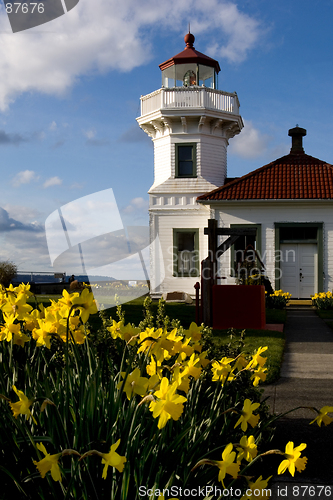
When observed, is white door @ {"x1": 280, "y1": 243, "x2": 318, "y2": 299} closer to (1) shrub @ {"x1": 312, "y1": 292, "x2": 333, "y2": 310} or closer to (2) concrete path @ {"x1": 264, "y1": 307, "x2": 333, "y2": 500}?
(1) shrub @ {"x1": 312, "y1": 292, "x2": 333, "y2": 310}

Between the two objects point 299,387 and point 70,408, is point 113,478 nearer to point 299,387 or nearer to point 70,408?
point 70,408

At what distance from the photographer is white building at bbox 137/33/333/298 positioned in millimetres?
18609

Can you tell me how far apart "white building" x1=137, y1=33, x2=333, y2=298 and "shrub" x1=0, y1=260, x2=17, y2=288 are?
7661 millimetres

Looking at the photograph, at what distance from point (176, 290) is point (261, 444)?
16.4 m

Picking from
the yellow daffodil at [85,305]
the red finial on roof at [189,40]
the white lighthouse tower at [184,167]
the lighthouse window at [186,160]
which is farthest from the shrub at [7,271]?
the yellow daffodil at [85,305]

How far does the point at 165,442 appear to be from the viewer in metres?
2.43

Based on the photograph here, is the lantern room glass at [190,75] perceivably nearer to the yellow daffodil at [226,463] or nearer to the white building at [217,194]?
the white building at [217,194]

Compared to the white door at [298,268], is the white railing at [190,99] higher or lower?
higher

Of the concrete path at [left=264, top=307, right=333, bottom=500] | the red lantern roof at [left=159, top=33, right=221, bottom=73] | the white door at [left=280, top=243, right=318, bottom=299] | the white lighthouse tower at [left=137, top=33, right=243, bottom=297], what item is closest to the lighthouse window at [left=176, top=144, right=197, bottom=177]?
the white lighthouse tower at [left=137, top=33, right=243, bottom=297]

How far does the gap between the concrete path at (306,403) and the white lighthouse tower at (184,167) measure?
9859mm

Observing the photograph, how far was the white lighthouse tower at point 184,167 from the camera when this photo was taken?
64.8ft

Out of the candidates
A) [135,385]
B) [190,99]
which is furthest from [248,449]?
[190,99]

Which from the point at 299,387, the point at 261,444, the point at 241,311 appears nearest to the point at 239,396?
the point at 261,444

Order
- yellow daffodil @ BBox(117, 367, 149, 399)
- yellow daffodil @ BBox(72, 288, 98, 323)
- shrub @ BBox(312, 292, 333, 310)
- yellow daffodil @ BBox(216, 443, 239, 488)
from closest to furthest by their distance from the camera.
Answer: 1. yellow daffodil @ BBox(216, 443, 239, 488)
2. yellow daffodil @ BBox(117, 367, 149, 399)
3. yellow daffodil @ BBox(72, 288, 98, 323)
4. shrub @ BBox(312, 292, 333, 310)
